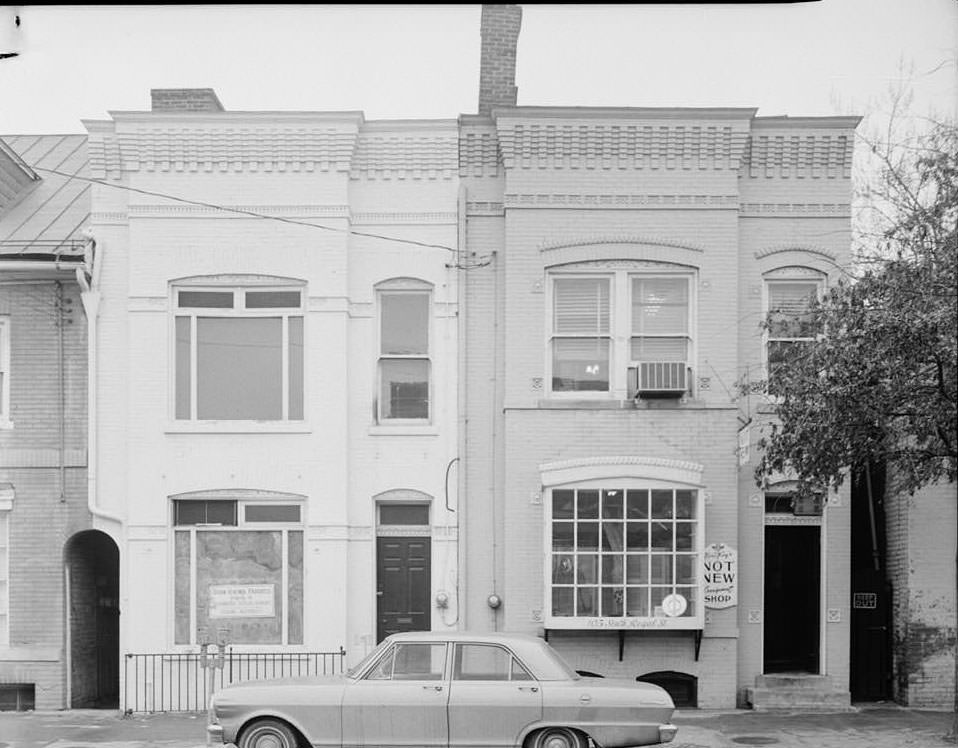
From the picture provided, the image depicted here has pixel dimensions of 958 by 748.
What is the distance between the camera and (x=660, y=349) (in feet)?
49.6

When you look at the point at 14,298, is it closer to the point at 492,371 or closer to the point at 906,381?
the point at 492,371

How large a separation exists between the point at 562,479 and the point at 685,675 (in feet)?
9.38

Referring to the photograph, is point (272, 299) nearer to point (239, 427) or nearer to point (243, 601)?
point (239, 427)

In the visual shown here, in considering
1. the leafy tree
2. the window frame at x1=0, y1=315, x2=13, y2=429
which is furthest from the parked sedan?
the window frame at x1=0, y1=315, x2=13, y2=429

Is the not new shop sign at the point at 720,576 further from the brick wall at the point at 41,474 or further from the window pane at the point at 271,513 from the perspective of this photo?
the brick wall at the point at 41,474

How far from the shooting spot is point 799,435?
12.0 metres

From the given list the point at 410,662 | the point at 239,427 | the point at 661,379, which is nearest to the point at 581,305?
the point at 661,379

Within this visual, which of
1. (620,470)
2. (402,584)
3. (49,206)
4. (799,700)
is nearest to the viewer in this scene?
(799,700)

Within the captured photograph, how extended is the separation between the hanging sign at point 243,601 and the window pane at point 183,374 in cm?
227

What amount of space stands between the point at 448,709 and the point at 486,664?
0.53 meters

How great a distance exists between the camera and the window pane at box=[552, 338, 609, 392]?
15.1 meters

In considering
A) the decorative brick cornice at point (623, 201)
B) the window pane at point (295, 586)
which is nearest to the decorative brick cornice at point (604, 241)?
the decorative brick cornice at point (623, 201)

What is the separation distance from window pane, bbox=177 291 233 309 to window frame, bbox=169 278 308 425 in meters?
0.02

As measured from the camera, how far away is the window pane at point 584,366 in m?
15.1
